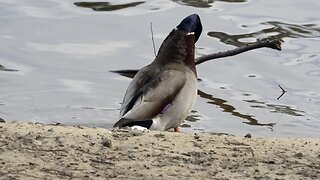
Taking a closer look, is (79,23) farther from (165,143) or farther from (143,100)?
(165,143)

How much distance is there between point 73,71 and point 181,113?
2.92 meters

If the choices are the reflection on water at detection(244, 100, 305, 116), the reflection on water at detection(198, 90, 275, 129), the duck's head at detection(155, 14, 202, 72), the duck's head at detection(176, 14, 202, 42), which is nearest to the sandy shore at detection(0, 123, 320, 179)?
the duck's head at detection(155, 14, 202, 72)

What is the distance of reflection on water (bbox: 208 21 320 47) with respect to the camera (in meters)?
11.4

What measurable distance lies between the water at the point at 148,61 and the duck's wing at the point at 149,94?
1.27m

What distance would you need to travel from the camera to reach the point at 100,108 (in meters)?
9.51

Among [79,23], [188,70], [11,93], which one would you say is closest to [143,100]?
[188,70]

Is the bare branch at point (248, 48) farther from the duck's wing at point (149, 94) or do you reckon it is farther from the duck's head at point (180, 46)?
the duck's wing at point (149, 94)

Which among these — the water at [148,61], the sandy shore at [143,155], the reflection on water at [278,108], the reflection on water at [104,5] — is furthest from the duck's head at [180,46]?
the reflection on water at [104,5]

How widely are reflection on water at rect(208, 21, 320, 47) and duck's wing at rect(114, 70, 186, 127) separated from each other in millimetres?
3562

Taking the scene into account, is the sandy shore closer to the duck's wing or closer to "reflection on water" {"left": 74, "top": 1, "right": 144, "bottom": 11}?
the duck's wing

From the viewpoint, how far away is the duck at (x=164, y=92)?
7.40m

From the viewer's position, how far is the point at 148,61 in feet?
35.2

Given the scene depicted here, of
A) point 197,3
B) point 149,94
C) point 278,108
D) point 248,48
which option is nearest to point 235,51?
point 248,48

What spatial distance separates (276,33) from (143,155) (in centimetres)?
660
